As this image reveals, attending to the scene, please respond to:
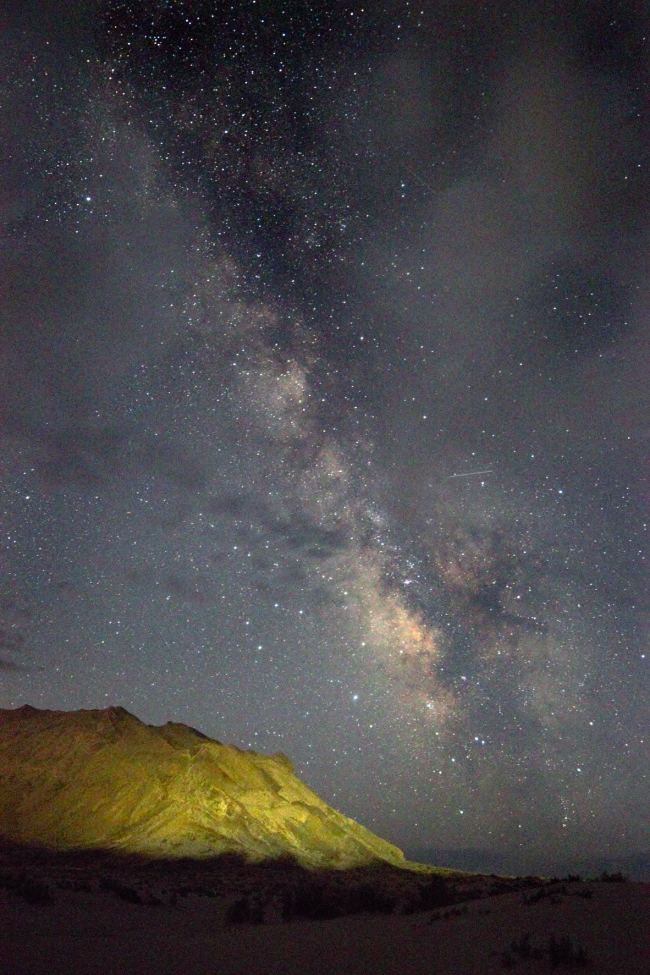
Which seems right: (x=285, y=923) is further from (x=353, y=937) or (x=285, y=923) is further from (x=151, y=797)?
(x=151, y=797)

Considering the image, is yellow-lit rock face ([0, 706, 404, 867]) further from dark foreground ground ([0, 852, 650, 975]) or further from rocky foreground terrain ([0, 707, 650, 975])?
dark foreground ground ([0, 852, 650, 975])

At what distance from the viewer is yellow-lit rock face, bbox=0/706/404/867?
50.5 metres

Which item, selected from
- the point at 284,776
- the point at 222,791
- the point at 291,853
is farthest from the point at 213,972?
the point at 284,776

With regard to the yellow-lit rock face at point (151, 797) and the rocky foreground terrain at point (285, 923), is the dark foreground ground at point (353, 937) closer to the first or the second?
the rocky foreground terrain at point (285, 923)

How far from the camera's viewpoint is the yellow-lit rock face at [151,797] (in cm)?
5050

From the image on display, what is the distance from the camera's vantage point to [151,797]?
5609 centimetres

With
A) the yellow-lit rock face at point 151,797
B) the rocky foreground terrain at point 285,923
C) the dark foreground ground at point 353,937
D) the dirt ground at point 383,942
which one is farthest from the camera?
the yellow-lit rock face at point 151,797

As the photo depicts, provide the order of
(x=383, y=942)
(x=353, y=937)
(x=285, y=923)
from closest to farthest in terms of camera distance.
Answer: (x=383, y=942) < (x=353, y=937) < (x=285, y=923)

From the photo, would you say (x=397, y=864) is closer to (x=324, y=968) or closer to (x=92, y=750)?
(x=92, y=750)

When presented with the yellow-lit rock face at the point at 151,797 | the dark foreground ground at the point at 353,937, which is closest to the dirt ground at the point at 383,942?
the dark foreground ground at the point at 353,937

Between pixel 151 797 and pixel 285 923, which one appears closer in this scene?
pixel 285 923

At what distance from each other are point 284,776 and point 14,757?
1148 inches

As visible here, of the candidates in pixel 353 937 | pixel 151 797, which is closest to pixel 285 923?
pixel 353 937

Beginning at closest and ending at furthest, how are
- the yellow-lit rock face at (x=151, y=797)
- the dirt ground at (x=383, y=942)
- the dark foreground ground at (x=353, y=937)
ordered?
the dirt ground at (x=383, y=942)
the dark foreground ground at (x=353, y=937)
the yellow-lit rock face at (x=151, y=797)
